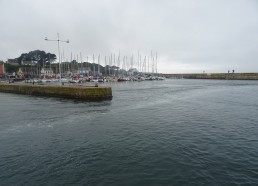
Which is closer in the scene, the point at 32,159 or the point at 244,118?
the point at 32,159

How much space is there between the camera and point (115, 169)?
12.2 metres

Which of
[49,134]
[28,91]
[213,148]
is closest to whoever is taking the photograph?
[213,148]

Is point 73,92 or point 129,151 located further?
point 73,92

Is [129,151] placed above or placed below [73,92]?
below

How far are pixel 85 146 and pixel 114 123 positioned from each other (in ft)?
23.3

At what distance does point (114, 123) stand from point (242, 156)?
1201 cm

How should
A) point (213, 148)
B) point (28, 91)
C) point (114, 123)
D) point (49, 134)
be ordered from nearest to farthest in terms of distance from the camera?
1. point (213, 148)
2. point (49, 134)
3. point (114, 123)
4. point (28, 91)

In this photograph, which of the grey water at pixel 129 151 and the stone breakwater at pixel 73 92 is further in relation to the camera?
the stone breakwater at pixel 73 92

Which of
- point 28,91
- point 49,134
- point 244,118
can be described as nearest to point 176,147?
point 49,134

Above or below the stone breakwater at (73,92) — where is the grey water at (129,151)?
below

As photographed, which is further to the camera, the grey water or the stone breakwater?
the stone breakwater

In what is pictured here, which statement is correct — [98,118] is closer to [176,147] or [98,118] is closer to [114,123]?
[114,123]

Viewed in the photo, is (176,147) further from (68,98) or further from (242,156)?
(68,98)

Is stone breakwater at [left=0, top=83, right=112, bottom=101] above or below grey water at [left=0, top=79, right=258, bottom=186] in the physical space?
above
